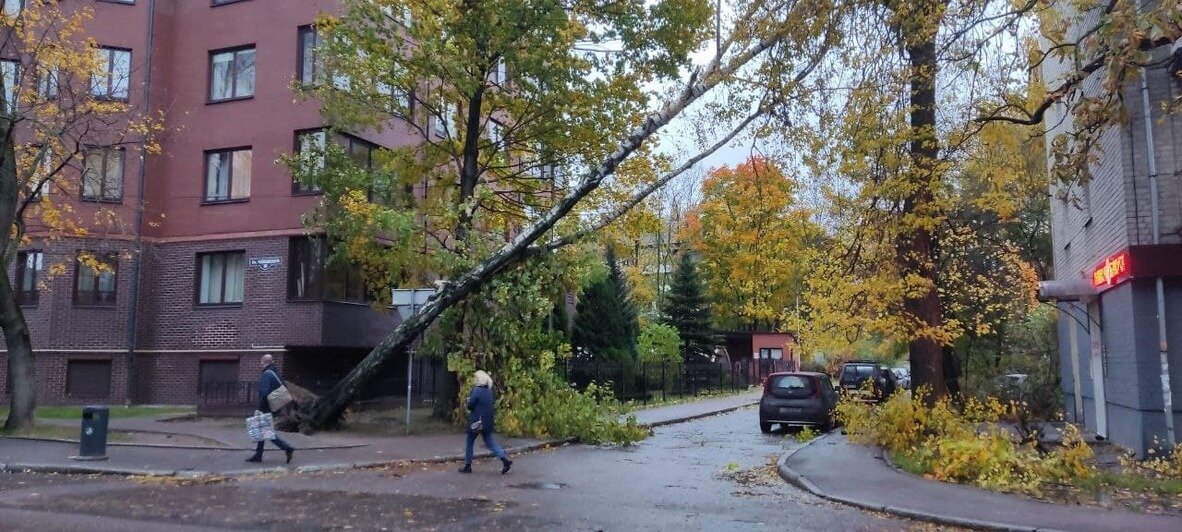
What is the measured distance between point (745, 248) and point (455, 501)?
3625 cm

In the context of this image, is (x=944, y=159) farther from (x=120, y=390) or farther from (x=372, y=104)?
(x=120, y=390)

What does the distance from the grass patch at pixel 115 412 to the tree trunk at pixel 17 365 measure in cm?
339

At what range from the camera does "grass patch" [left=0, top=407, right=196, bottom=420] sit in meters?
20.5

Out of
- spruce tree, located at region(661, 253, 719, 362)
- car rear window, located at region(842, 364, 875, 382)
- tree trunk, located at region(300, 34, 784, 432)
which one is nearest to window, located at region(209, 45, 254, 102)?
tree trunk, located at region(300, 34, 784, 432)

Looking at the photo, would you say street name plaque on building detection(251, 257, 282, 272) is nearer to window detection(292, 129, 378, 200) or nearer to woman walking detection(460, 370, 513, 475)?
window detection(292, 129, 378, 200)

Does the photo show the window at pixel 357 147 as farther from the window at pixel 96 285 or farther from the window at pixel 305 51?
the window at pixel 96 285

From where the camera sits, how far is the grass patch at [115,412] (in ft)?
67.3

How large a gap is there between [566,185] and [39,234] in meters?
14.7

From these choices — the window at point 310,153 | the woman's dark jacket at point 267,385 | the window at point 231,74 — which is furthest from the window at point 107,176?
the woman's dark jacket at point 267,385

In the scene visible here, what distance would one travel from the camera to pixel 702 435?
2066 cm

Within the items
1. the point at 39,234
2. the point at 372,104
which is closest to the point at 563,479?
the point at 372,104

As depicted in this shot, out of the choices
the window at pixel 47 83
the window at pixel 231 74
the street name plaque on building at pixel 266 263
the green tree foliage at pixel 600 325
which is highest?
the window at pixel 231 74

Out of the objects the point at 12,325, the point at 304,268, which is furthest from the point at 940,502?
the point at 304,268

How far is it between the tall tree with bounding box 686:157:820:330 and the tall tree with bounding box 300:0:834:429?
3117 millimetres
